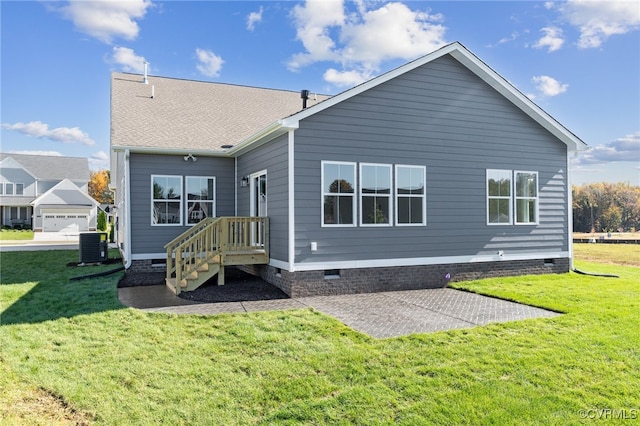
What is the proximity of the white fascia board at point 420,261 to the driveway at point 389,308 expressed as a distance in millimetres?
660

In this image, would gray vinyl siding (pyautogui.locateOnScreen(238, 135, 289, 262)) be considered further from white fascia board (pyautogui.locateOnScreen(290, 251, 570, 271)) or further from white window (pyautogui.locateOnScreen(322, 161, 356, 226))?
white window (pyautogui.locateOnScreen(322, 161, 356, 226))

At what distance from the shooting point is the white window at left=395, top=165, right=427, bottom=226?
409 inches

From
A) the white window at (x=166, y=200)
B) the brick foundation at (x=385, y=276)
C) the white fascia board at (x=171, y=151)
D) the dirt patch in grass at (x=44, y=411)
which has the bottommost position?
the dirt patch in grass at (x=44, y=411)

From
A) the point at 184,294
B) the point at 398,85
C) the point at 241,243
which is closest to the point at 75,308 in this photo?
the point at 184,294

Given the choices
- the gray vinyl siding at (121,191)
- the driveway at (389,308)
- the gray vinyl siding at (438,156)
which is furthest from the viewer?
the gray vinyl siding at (121,191)

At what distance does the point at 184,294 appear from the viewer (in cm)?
926

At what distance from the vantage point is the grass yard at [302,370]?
405 centimetres

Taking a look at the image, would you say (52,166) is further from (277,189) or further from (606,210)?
(606,210)

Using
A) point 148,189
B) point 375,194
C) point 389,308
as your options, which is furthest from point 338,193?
point 148,189

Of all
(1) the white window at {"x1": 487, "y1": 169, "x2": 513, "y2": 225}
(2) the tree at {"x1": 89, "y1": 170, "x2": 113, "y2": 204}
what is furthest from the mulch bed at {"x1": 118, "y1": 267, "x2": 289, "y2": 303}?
(2) the tree at {"x1": 89, "y1": 170, "x2": 113, "y2": 204}

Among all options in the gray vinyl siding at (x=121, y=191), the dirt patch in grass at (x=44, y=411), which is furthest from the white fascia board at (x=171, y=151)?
the dirt patch in grass at (x=44, y=411)

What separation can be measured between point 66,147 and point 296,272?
5933 centimetres

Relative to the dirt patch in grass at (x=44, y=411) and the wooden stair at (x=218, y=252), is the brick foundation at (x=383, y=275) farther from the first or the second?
the dirt patch in grass at (x=44, y=411)

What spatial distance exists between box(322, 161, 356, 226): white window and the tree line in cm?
5277
